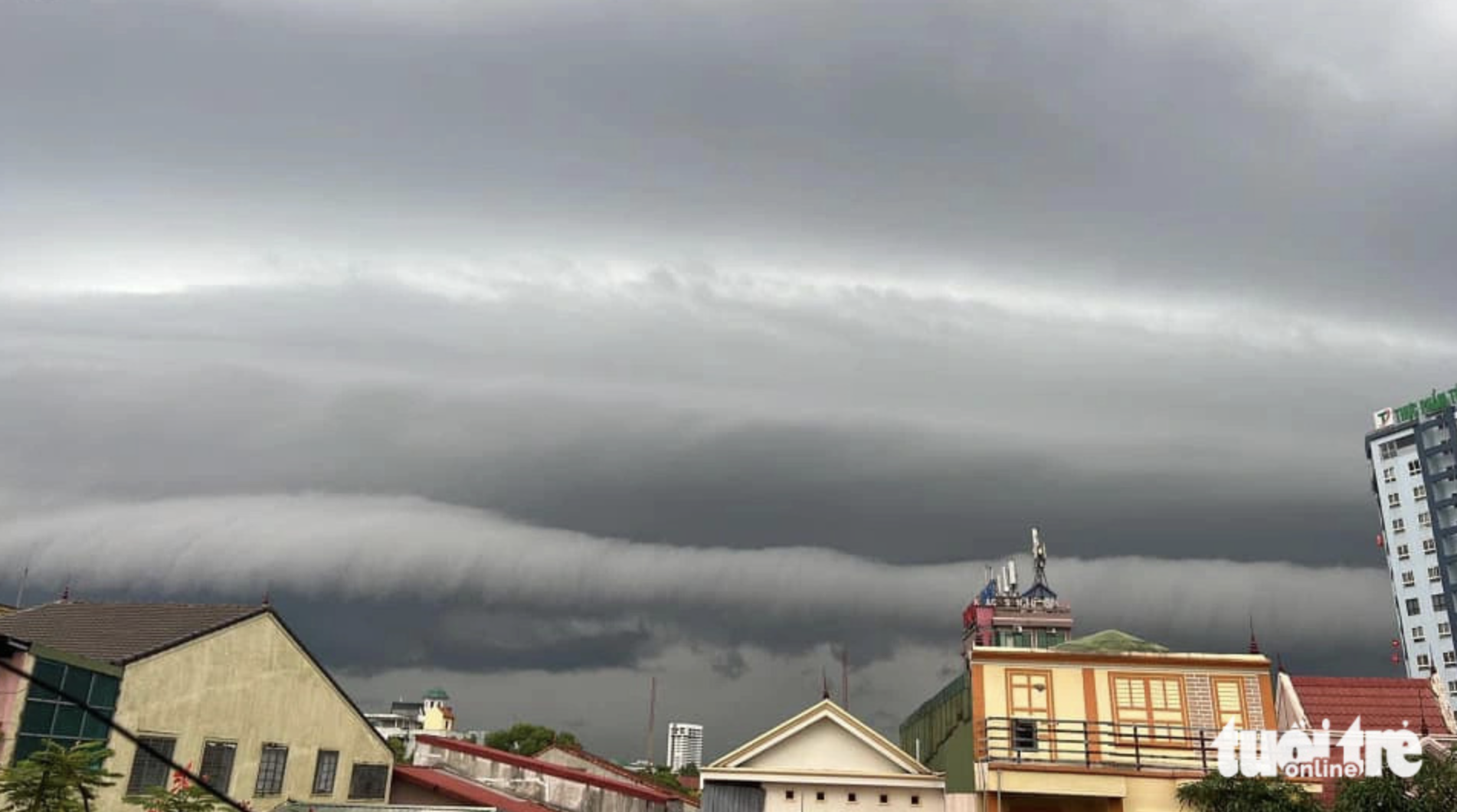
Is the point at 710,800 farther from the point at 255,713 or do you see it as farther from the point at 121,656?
the point at 121,656

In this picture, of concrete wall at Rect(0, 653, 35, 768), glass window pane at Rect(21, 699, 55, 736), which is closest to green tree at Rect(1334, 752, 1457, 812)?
glass window pane at Rect(21, 699, 55, 736)

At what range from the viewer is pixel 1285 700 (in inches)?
1517

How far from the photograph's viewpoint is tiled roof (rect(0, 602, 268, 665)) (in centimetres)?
3400

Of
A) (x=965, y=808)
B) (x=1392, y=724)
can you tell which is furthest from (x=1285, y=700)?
(x=965, y=808)

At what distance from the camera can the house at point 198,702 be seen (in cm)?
3061

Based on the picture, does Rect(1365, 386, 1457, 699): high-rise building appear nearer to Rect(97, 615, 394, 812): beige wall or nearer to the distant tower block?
the distant tower block

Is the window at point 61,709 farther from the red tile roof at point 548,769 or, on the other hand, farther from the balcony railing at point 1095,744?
the balcony railing at point 1095,744

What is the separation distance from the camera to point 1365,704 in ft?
124

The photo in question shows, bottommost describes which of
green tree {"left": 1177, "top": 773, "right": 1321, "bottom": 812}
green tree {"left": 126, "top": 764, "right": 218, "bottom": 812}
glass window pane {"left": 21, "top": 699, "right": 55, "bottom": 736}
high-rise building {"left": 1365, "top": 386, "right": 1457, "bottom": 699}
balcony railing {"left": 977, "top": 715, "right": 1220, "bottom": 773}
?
green tree {"left": 126, "top": 764, "right": 218, "bottom": 812}

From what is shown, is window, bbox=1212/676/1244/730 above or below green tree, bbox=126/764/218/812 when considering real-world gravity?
above

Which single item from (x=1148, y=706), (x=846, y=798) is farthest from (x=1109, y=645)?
(x=846, y=798)

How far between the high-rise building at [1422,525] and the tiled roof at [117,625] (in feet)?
428

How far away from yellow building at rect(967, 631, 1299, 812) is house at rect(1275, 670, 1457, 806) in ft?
10.5

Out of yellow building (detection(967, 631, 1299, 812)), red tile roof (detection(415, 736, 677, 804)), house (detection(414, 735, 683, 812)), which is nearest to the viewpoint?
yellow building (detection(967, 631, 1299, 812))
